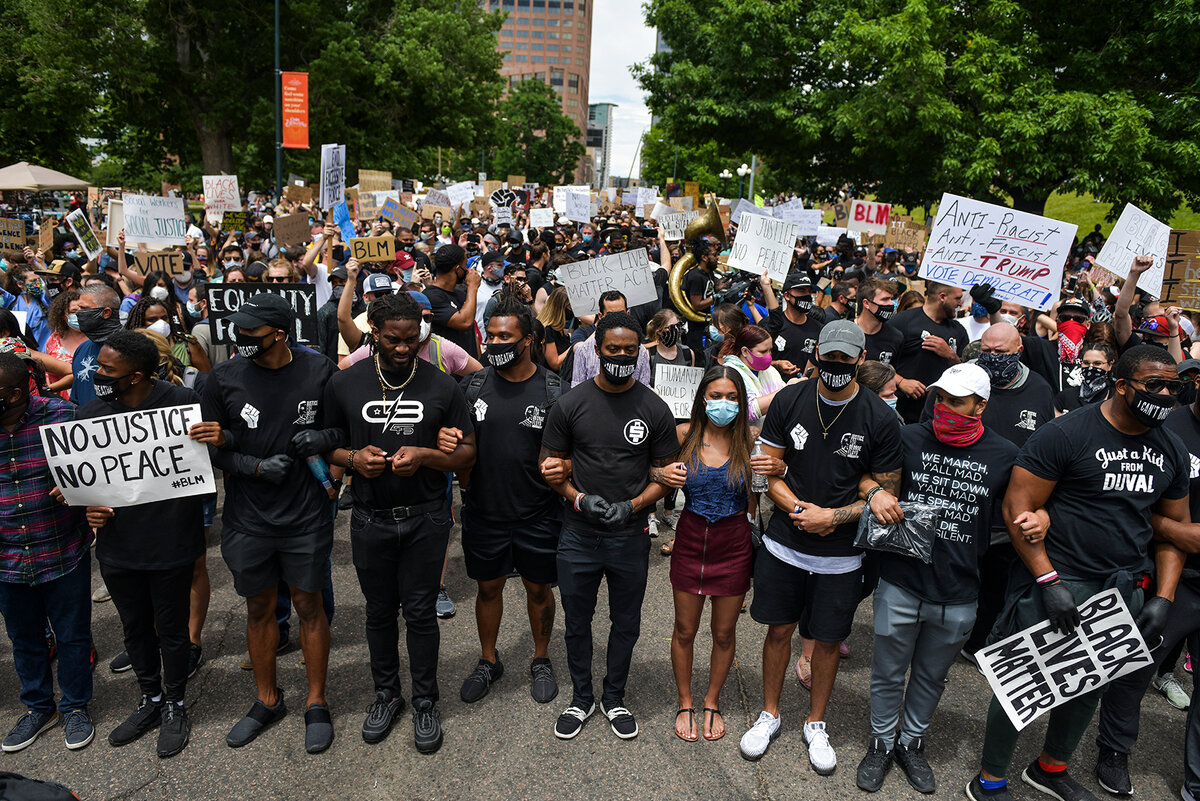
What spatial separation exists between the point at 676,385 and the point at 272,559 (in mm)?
2983

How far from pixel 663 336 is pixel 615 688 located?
9.23ft

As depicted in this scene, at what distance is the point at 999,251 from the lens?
667 centimetres

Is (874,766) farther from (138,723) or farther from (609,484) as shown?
(138,723)

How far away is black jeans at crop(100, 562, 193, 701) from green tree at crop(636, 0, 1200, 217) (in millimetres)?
18871

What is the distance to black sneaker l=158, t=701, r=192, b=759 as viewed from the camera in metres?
4.11

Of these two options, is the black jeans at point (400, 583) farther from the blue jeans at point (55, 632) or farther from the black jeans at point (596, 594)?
the blue jeans at point (55, 632)

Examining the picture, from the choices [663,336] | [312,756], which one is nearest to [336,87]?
[663,336]

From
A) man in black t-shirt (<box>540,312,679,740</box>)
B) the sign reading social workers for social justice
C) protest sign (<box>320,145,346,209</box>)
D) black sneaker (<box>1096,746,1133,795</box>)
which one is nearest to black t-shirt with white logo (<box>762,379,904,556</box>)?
man in black t-shirt (<box>540,312,679,740</box>)

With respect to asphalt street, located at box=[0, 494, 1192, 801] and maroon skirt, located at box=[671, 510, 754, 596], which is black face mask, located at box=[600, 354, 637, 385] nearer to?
maroon skirt, located at box=[671, 510, 754, 596]

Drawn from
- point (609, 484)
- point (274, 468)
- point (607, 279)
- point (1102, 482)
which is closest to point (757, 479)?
point (609, 484)

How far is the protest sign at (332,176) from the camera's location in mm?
12609

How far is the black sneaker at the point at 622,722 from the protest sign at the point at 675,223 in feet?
30.1

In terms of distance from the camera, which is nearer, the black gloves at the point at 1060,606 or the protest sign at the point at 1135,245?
the black gloves at the point at 1060,606

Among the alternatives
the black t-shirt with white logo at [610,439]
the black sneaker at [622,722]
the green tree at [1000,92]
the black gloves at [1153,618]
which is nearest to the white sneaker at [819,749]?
the black sneaker at [622,722]
